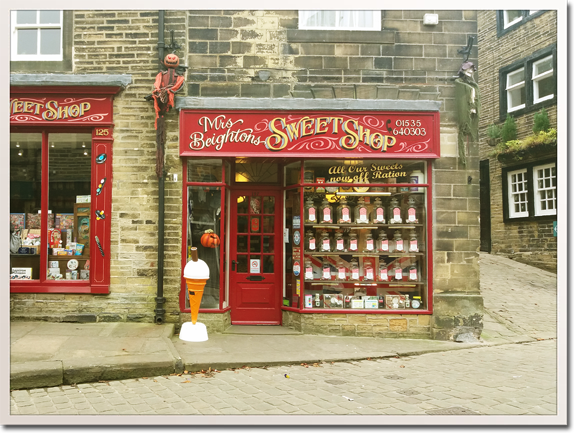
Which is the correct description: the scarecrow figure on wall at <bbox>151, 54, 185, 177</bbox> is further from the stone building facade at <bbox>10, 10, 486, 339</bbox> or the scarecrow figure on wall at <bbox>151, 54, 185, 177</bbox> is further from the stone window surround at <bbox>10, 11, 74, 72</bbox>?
the stone window surround at <bbox>10, 11, 74, 72</bbox>

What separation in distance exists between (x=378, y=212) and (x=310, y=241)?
1226mm

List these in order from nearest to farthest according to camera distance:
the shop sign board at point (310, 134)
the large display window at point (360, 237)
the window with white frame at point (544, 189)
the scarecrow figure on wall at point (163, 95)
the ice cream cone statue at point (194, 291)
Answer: the ice cream cone statue at point (194, 291) < the scarecrow figure on wall at point (163, 95) < the shop sign board at point (310, 134) < the large display window at point (360, 237) < the window with white frame at point (544, 189)

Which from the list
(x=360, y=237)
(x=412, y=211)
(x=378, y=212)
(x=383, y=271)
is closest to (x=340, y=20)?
(x=378, y=212)

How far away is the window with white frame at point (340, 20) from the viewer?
330 inches

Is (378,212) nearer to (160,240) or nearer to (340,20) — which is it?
(340,20)

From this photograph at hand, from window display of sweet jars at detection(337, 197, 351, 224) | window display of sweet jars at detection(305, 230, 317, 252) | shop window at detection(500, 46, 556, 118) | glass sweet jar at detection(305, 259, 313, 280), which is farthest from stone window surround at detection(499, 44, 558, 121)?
glass sweet jar at detection(305, 259, 313, 280)

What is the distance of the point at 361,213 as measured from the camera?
345 inches

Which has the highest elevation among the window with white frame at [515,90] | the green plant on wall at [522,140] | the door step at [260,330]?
the window with white frame at [515,90]

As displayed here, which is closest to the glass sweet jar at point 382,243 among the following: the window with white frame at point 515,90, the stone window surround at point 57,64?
the stone window surround at point 57,64

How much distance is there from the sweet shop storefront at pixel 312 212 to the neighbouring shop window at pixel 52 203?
166cm

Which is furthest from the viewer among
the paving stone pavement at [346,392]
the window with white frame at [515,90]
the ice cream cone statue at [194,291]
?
the window with white frame at [515,90]

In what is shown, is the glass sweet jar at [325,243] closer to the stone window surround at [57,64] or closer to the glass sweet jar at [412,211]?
→ the glass sweet jar at [412,211]

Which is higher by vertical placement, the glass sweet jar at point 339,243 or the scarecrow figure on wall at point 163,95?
the scarecrow figure on wall at point 163,95

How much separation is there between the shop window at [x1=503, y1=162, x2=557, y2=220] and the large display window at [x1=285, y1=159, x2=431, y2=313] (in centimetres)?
749
